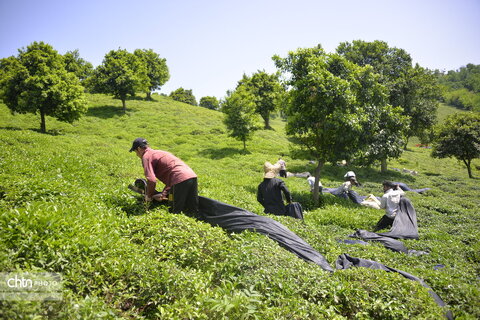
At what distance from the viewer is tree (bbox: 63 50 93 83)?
6226 centimetres

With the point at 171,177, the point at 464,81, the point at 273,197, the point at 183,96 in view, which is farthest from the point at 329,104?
the point at 464,81

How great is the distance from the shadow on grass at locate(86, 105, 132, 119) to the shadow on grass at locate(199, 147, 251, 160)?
20389mm

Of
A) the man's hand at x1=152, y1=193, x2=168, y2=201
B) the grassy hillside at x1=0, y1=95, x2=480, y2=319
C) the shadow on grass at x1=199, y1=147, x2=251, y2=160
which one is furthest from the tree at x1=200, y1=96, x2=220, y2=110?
the man's hand at x1=152, y1=193, x2=168, y2=201

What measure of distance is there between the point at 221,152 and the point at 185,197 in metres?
23.5

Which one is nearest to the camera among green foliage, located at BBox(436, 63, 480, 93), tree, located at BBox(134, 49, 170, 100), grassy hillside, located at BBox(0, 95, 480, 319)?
grassy hillside, located at BBox(0, 95, 480, 319)

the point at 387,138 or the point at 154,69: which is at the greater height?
the point at 154,69

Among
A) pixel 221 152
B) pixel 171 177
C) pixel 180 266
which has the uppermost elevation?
pixel 171 177

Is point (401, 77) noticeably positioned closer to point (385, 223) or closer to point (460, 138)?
point (460, 138)

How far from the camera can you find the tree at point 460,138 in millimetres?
33844

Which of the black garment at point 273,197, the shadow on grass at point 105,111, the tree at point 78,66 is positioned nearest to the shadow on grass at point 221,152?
the black garment at point 273,197

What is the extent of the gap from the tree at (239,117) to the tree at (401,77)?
14.7 m

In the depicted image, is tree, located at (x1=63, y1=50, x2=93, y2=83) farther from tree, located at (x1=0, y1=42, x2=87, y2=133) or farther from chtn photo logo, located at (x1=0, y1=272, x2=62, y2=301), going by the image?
chtn photo logo, located at (x1=0, y1=272, x2=62, y2=301)

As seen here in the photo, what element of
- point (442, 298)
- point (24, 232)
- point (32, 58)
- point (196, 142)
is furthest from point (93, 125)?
point (442, 298)

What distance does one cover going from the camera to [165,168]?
7.10 metres
